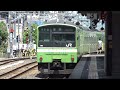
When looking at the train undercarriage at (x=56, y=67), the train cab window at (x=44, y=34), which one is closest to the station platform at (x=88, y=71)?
the train undercarriage at (x=56, y=67)

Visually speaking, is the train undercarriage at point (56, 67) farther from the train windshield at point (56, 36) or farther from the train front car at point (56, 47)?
the train windshield at point (56, 36)

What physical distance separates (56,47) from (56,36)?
2.03ft

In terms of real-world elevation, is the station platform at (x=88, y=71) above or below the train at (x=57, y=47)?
below

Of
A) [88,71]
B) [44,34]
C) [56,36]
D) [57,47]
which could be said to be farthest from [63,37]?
[88,71]

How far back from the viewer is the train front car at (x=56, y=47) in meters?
18.8

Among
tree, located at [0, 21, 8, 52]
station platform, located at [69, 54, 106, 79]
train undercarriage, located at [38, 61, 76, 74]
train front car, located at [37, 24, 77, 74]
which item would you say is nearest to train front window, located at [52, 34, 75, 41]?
train front car, located at [37, 24, 77, 74]
